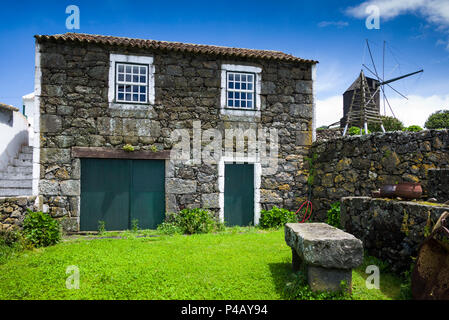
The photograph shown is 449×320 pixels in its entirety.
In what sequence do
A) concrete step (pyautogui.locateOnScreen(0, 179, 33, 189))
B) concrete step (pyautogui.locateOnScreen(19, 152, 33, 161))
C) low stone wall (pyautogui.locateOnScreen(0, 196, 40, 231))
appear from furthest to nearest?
concrete step (pyautogui.locateOnScreen(19, 152, 33, 161))
concrete step (pyautogui.locateOnScreen(0, 179, 33, 189))
low stone wall (pyautogui.locateOnScreen(0, 196, 40, 231))

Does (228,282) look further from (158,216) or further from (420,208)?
(158,216)

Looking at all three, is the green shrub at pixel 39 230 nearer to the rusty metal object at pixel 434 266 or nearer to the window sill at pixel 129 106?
the window sill at pixel 129 106

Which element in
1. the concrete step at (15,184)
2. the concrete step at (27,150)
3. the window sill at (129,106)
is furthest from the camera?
the concrete step at (27,150)

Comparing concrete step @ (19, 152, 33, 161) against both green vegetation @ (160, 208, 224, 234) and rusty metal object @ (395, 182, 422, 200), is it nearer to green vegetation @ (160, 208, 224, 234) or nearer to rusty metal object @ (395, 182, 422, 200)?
green vegetation @ (160, 208, 224, 234)

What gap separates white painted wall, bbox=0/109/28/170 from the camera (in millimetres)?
9734

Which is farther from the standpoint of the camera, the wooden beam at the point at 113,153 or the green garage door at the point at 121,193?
the green garage door at the point at 121,193

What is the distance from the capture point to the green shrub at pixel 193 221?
7.99m

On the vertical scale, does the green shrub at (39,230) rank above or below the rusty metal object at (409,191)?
below

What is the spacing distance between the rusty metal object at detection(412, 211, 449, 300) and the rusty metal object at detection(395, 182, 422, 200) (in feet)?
3.69

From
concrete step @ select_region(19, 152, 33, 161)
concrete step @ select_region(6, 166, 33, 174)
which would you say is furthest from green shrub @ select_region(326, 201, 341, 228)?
concrete step @ select_region(19, 152, 33, 161)

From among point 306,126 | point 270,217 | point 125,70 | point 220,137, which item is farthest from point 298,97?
point 125,70

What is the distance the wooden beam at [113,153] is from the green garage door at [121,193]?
18cm

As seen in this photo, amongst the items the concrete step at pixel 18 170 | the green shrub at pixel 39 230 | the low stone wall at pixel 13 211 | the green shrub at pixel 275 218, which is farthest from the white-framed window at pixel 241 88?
the concrete step at pixel 18 170

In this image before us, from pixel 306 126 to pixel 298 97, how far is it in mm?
1007
